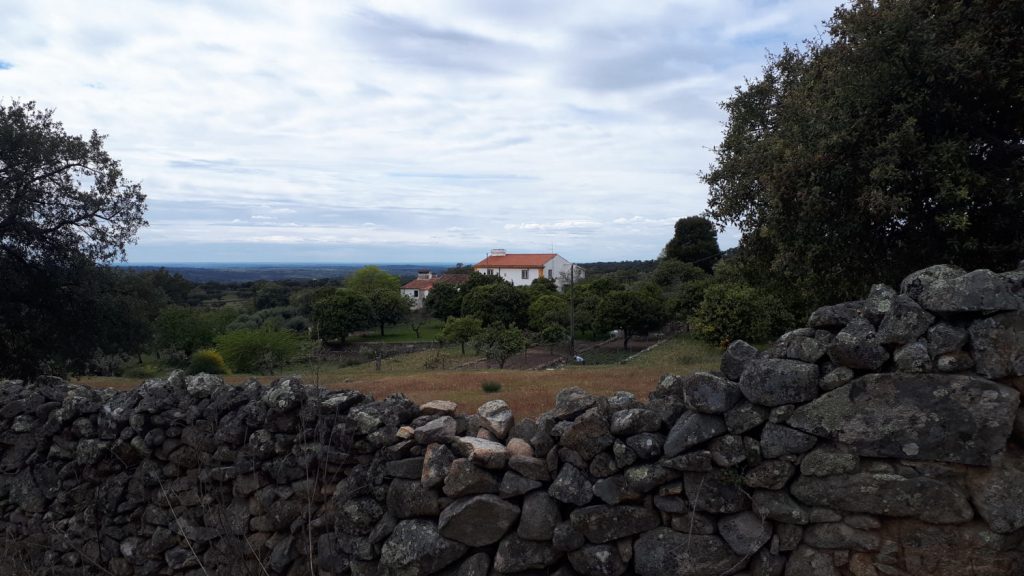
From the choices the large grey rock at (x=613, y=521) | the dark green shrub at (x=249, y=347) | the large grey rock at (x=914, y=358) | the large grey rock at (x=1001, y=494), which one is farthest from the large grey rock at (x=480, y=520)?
the dark green shrub at (x=249, y=347)

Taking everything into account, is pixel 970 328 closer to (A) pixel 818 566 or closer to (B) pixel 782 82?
(A) pixel 818 566

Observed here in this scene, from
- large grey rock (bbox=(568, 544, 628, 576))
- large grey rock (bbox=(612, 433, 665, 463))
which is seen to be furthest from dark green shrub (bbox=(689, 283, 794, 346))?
large grey rock (bbox=(568, 544, 628, 576))

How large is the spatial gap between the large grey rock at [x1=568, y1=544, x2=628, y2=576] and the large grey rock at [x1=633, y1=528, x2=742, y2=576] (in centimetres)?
21

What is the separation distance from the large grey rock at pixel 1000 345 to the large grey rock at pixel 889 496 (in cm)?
86

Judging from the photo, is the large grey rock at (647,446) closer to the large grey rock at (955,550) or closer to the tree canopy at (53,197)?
the large grey rock at (955,550)

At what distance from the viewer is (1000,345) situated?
4254 millimetres

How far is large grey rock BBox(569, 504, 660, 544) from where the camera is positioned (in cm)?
486

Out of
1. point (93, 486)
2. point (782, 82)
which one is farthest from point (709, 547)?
point (782, 82)

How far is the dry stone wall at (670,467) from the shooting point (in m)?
4.32

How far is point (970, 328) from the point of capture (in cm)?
434

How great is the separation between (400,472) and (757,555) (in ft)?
9.38

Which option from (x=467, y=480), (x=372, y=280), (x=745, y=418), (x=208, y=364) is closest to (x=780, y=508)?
(x=745, y=418)

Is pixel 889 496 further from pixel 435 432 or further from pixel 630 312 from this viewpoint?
pixel 630 312

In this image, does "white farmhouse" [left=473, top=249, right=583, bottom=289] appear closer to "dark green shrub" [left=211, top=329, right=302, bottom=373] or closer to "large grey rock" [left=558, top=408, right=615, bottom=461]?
"dark green shrub" [left=211, top=329, right=302, bottom=373]
